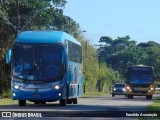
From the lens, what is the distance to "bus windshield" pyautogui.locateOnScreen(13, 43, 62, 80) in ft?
98.9

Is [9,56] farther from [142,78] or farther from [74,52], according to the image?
[142,78]

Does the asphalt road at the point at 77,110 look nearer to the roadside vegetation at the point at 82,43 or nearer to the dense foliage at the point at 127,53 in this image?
the roadside vegetation at the point at 82,43

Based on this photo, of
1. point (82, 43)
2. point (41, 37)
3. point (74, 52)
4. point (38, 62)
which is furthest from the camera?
point (82, 43)

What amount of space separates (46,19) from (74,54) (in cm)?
2853

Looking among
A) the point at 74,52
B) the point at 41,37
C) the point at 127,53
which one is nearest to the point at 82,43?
the point at 127,53

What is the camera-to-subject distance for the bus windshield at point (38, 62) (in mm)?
30156

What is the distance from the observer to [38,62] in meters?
30.2

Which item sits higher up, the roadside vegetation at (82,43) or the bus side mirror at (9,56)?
the roadside vegetation at (82,43)

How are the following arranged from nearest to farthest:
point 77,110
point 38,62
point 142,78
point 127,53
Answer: point 77,110 < point 38,62 < point 142,78 < point 127,53

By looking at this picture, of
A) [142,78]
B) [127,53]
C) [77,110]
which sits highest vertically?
[127,53]

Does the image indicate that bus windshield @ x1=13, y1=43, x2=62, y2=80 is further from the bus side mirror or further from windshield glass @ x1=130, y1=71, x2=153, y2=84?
windshield glass @ x1=130, y1=71, x2=153, y2=84

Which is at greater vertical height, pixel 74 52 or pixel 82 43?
pixel 82 43

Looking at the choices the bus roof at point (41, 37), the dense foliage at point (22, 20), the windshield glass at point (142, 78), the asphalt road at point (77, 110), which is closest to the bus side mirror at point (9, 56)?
the bus roof at point (41, 37)

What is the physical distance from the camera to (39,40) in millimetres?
30500
